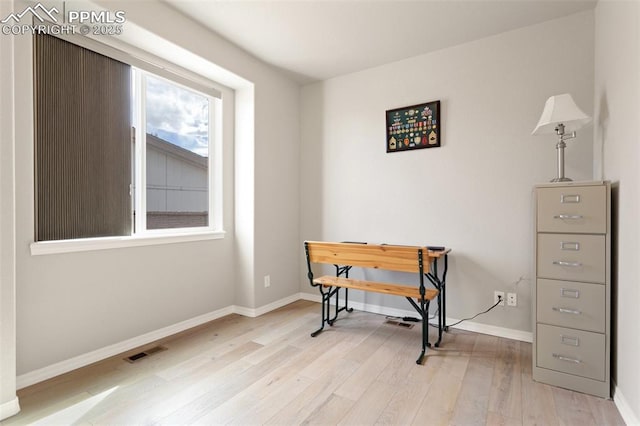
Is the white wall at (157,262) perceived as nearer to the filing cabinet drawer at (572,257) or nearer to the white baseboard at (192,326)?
the white baseboard at (192,326)

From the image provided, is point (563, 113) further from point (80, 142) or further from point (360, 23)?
point (80, 142)

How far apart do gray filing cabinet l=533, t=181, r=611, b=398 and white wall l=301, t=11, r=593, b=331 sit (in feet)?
2.18

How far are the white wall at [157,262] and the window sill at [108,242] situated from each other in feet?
0.13

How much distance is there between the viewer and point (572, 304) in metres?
1.85

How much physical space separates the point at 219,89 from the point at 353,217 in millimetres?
1882

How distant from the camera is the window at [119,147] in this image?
6.63 ft

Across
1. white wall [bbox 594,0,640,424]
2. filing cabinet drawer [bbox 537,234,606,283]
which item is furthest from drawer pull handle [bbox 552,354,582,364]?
filing cabinet drawer [bbox 537,234,606,283]

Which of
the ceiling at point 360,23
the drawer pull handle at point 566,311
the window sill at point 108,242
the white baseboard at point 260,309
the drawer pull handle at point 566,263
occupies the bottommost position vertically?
the white baseboard at point 260,309

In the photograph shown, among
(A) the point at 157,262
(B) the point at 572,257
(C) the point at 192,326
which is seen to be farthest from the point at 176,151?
(B) the point at 572,257

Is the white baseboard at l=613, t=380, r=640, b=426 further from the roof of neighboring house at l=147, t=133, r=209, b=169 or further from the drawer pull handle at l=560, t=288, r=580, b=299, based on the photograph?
the roof of neighboring house at l=147, t=133, r=209, b=169

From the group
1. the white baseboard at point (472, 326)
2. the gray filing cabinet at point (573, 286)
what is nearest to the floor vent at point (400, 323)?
the white baseboard at point (472, 326)

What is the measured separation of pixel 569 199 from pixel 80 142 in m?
3.14

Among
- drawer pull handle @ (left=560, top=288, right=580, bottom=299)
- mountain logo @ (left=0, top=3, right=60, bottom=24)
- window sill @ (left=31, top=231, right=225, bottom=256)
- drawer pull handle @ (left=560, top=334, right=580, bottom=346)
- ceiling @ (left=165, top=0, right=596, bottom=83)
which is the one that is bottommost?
drawer pull handle @ (left=560, top=334, right=580, bottom=346)

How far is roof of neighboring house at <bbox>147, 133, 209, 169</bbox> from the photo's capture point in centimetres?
267
